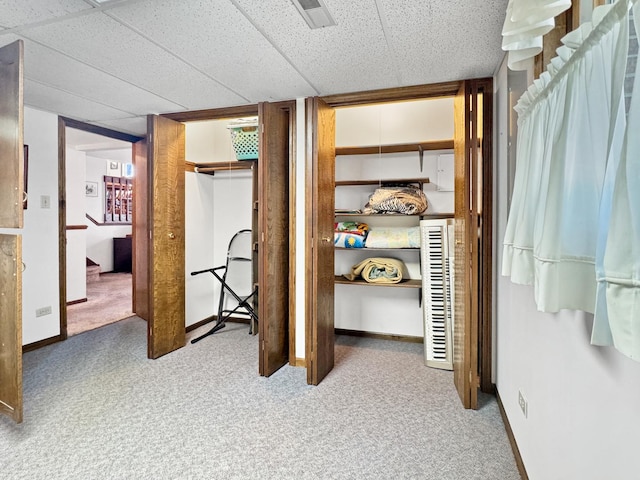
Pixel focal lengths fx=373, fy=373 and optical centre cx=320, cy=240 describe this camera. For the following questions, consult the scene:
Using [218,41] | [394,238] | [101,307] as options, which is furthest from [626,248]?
[101,307]

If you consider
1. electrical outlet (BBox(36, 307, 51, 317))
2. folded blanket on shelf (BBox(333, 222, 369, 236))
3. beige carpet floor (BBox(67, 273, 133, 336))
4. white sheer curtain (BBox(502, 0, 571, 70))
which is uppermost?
white sheer curtain (BBox(502, 0, 571, 70))

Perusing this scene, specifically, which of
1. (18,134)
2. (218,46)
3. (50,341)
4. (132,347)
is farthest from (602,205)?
(50,341)

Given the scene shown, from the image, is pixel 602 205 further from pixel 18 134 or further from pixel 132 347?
pixel 132 347

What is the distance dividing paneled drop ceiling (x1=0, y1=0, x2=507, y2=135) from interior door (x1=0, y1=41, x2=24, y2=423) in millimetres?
242

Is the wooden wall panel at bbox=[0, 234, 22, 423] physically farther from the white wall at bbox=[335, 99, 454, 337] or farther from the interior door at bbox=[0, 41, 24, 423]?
the white wall at bbox=[335, 99, 454, 337]

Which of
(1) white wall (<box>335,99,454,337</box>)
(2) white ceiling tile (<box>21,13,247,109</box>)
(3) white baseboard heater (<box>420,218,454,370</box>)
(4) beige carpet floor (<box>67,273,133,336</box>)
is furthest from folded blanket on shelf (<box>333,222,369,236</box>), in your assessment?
(4) beige carpet floor (<box>67,273,133,336</box>)

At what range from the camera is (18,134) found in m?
1.95

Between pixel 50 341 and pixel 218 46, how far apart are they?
126 inches

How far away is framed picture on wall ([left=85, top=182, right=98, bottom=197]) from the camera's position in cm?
786

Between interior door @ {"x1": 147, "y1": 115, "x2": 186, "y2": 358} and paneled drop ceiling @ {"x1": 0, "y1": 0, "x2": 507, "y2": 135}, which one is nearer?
paneled drop ceiling @ {"x1": 0, "y1": 0, "x2": 507, "y2": 135}

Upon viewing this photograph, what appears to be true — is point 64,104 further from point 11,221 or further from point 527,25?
point 527,25

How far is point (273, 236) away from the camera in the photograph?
2.99 m

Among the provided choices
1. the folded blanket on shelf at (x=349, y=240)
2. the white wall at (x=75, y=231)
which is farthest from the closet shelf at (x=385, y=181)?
the white wall at (x=75, y=231)

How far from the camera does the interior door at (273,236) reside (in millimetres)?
2883
